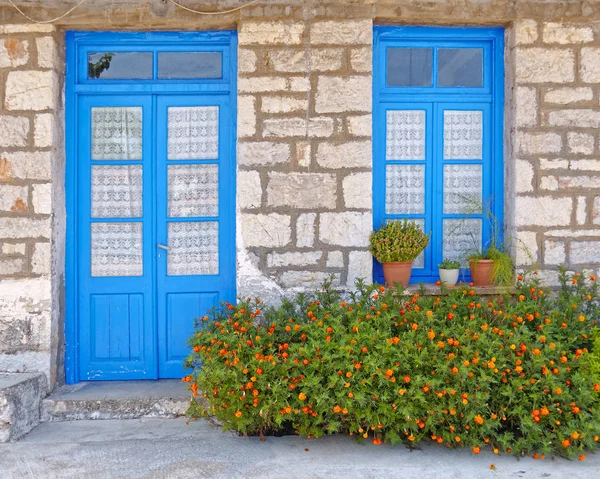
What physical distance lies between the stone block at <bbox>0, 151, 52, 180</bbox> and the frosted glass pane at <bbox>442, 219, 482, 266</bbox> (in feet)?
9.34

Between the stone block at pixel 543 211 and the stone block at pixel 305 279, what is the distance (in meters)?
1.36

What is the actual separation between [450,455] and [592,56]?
288 centimetres

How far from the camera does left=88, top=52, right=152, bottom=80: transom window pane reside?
4234 millimetres

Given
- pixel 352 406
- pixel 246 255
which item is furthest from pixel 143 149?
pixel 352 406

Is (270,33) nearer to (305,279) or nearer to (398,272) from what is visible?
(305,279)

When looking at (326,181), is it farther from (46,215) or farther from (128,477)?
(128,477)

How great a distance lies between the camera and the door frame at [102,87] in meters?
4.17

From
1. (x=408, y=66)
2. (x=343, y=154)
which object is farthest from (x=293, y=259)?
(x=408, y=66)

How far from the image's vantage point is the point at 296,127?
13.1 ft

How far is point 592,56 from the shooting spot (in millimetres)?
4047

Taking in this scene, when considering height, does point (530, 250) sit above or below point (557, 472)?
above

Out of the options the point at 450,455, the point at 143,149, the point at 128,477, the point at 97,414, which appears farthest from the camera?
the point at 143,149

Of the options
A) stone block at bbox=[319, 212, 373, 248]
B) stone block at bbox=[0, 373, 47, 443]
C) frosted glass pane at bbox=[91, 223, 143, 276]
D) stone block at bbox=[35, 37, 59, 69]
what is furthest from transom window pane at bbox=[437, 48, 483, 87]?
stone block at bbox=[0, 373, 47, 443]

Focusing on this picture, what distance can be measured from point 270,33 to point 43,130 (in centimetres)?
169
